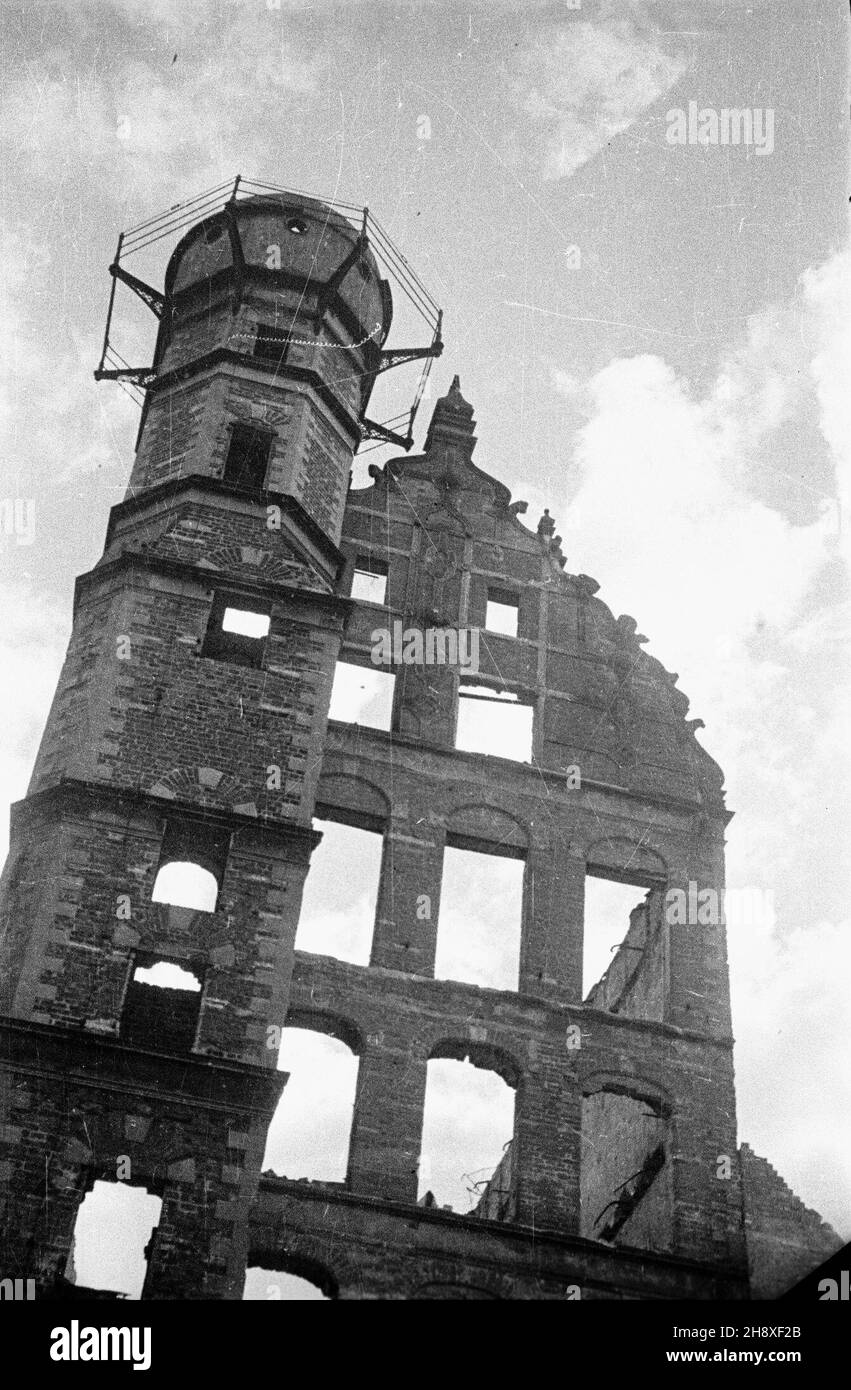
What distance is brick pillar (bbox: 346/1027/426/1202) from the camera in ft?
59.7

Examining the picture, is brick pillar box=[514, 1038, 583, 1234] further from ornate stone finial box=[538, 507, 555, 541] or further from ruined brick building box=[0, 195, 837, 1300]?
ornate stone finial box=[538, 507, 555, 541]

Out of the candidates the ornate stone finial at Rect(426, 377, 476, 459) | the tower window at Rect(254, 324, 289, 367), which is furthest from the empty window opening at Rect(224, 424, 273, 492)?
the ornate stone finial at Rect(426, 377, 476, 459)

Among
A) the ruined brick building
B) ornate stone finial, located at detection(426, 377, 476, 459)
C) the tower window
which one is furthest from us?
ornate stone finial, located at detection(426, 377, 476, 459)

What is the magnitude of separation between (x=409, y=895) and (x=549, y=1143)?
151 inches

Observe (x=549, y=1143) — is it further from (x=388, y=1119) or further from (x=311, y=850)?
(x=311, y=850)

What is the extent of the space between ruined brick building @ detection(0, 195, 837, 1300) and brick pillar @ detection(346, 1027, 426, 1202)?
1.8 inches

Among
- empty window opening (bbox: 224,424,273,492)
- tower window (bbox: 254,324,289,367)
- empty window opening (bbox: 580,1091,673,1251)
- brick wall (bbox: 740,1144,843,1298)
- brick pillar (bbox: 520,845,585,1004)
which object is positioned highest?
tower window (bbox: 254,324,289,367)

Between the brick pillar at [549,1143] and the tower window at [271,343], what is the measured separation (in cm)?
1245

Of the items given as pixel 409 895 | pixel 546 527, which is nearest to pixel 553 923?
pixel 409 895

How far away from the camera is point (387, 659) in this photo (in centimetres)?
2317

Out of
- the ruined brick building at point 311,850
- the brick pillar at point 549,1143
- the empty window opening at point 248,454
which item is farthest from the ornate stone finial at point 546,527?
the brick pillar at point 549,1143

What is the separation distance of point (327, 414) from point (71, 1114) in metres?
12.7
